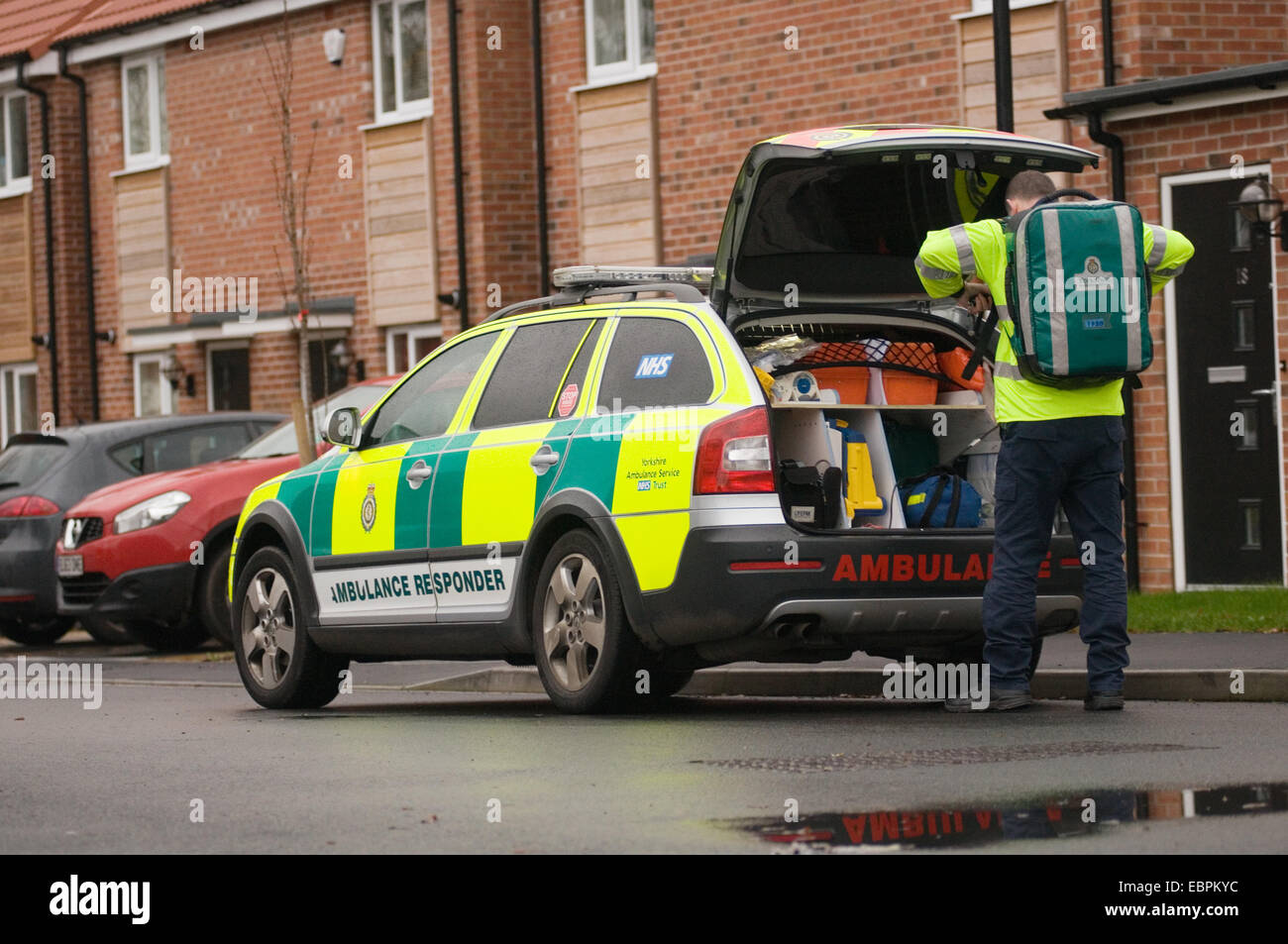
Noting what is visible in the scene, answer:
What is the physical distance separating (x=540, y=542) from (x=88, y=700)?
12.2 ft

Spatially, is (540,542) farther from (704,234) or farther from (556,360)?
(704,234)

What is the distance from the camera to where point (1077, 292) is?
8.84 meters

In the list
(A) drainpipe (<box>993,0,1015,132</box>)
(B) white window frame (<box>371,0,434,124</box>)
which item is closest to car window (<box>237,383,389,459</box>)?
(A) drainpipe (<box>993,0,1015,132</box>)

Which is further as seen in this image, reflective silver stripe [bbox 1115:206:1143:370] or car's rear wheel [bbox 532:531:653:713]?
car's rear wheel [bbox 532:531:653:713]

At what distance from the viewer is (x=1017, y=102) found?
17516 millimetres

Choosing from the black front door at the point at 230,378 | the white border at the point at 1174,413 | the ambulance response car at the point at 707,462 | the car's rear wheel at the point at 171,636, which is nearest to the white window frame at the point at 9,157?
the black front door at the point at 230,378

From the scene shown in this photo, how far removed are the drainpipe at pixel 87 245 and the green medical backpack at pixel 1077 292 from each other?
21253mm

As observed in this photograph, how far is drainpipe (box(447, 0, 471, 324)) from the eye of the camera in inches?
898

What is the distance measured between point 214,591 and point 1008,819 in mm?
10668

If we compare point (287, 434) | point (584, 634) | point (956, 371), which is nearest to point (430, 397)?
point (584, 634)

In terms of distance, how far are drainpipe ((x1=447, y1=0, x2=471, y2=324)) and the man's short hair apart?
1411cm

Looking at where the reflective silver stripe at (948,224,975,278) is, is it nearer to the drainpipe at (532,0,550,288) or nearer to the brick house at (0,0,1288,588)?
the brick house at (0,0,1288,588)

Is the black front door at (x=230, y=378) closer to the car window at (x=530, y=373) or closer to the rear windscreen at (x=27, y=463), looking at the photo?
the rear windscreen at (x=27, y=463)
